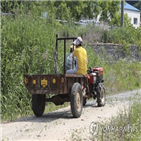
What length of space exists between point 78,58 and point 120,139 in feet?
12.1

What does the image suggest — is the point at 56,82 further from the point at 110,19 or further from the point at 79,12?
the point at 110,19

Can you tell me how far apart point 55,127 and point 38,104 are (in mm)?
2142

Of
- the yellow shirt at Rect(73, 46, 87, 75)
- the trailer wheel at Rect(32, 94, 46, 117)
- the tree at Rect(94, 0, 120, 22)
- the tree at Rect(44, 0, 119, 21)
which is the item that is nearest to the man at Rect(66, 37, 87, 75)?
the yellow shirt at Rect(73, 46, 87, 75)

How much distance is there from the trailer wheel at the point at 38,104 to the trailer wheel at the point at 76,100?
108 cm

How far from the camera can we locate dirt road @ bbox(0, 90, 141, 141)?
9547 mm

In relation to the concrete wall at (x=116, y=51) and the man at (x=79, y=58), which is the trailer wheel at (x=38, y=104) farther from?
the concrete wall at (x=116, y=51)

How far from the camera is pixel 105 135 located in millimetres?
9500

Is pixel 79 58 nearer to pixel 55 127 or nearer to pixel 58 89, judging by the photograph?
pixel 58 89

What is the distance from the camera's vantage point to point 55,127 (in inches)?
413

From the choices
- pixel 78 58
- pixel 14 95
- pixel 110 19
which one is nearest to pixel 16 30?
pixel 14 95

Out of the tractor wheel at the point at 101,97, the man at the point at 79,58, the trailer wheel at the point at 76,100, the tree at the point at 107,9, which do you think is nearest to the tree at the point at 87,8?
the tree at the point at 107,9

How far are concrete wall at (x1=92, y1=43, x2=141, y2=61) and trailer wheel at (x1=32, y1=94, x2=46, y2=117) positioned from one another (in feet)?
36.0

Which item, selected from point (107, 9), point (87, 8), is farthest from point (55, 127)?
point (107, 9)

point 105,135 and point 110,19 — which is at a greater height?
point 110,19
